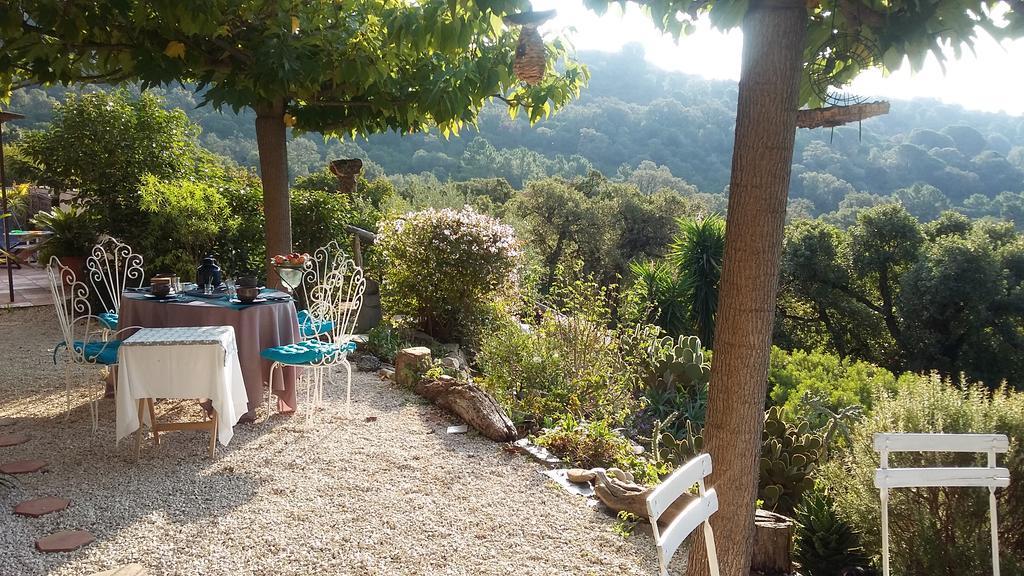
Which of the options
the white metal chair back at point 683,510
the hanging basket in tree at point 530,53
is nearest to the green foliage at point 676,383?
the hanging basket in tree at point 530,53

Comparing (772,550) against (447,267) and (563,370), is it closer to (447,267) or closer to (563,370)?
(563,370)

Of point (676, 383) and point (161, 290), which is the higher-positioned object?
point (161, 290)

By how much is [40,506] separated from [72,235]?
549 centimetres

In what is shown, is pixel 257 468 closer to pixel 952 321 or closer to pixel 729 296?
pixel 729 296

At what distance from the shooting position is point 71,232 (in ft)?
24.3

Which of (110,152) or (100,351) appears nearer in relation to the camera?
(100,351)

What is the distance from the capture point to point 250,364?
3967mm

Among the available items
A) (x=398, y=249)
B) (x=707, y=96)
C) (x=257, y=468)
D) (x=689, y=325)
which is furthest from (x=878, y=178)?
(x=257, y=468)

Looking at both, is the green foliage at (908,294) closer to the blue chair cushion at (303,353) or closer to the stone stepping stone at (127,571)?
the blue chair cushion at (303,353)

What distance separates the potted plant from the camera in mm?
7359

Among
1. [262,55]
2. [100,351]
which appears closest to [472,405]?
[100,351]

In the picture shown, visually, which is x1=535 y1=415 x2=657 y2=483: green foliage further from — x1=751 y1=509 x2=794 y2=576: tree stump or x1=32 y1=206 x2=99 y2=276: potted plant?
x1=32 y1=206 x2=99 y2=276: potted plant

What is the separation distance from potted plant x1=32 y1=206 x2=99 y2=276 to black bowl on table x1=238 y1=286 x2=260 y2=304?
439cm

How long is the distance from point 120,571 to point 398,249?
462 centimetres
